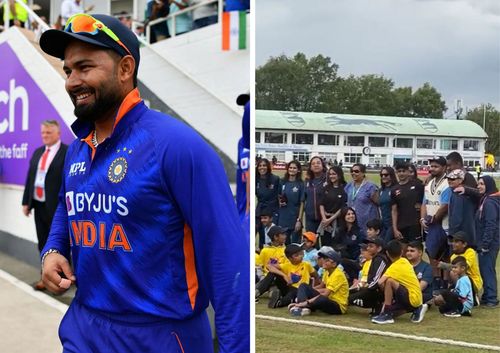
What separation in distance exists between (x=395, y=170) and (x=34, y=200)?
13.8 feet

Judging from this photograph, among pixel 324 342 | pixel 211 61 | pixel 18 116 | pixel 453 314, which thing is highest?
pixel 211 61

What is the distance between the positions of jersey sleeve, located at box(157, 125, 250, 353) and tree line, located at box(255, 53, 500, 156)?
490mm

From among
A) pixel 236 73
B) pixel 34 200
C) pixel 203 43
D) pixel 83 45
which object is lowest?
pixel 34 200

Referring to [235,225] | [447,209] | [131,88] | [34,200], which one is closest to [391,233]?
[447,209]

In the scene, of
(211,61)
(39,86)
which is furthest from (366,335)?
(39,86)

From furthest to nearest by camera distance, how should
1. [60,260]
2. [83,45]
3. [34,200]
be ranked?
[34,200] → [60,260] → [83,45]

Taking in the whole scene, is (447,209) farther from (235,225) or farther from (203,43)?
(203,43)

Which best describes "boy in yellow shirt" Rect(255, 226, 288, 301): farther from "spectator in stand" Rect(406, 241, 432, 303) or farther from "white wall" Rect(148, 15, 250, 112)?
"white wall" Rect(148, 15, 250, 112)

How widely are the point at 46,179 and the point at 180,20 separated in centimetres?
241

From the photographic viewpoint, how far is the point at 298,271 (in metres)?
1.78

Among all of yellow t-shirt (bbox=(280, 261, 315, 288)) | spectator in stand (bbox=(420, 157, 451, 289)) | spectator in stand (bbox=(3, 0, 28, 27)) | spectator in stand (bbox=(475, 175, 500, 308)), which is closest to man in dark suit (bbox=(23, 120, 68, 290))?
spectator in stand (bbox=(3, 0, 28, 27))

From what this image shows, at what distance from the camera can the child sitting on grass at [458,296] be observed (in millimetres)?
1576

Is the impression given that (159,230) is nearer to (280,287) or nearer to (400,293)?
(280,287)

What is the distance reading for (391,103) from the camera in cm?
164
